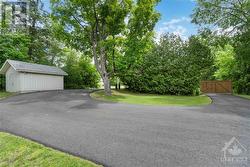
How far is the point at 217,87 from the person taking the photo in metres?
28.5

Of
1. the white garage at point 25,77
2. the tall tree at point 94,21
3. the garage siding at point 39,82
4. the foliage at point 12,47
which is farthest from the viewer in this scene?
the foliage at point 12,47

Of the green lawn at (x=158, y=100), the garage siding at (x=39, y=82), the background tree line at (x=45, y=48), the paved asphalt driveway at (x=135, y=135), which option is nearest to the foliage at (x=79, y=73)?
the background tree line at (x=45, y=48)

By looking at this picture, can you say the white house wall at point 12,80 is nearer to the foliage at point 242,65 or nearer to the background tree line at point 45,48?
the background tree line at point 45,48

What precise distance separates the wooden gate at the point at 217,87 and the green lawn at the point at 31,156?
1044 inches

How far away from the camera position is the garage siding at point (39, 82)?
69.4 feet

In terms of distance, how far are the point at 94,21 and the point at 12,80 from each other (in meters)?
9.81

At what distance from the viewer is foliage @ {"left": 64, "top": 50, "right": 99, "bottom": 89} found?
30.3 m

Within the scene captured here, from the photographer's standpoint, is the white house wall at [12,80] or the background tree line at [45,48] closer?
the white house wall at [12,80]

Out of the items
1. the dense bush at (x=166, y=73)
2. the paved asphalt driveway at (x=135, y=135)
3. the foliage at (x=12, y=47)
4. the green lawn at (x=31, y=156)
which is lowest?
the green lawn at (x=31, y=156)

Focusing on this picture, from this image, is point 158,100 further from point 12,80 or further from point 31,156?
point 12,80

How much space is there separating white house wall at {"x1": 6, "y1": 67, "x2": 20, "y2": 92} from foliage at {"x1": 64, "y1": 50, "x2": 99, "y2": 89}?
8.80m

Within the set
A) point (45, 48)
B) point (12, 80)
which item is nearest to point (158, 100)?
point (12, 80)

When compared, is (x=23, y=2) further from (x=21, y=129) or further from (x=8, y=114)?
(x=21, y=129)

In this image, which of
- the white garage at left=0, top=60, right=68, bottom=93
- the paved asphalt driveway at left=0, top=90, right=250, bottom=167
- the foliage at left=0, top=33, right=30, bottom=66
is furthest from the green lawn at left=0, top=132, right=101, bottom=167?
the foliage at left=0, top=33, right=30, bottom=66
